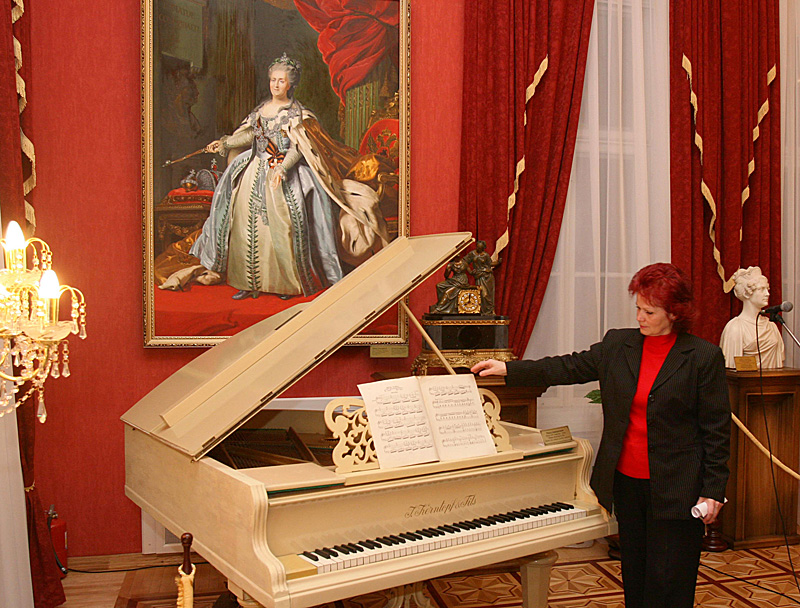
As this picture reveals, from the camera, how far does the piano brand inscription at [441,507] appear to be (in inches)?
91.0

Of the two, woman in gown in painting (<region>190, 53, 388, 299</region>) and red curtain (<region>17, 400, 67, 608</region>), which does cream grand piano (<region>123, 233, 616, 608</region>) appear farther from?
woman in gown in painting (<region>190, 53, 388, 299</region>)

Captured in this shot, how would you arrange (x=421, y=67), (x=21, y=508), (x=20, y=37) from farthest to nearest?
(x=421, y=67) < (x=20, y=37) < (x=21, y=508)

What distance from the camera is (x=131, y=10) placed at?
3.71 m

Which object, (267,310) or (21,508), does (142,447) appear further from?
(267,310)

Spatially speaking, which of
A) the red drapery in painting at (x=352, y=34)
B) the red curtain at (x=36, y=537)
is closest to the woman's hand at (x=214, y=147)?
the red drapery in painting at (x=352, y=34)

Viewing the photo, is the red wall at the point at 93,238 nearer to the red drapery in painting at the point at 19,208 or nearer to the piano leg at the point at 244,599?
the red drapery in painting at the point at 19,208

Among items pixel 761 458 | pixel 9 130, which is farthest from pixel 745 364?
pixel 9 130

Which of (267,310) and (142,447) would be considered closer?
(142,447)

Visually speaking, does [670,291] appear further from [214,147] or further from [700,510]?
[214,147]

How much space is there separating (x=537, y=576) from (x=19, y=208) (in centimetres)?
290

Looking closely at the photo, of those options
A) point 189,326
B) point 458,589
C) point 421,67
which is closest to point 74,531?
point 189,326

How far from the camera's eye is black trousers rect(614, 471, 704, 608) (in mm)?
2391

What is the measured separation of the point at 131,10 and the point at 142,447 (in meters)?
2.40

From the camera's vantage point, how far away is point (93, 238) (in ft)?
12.2
